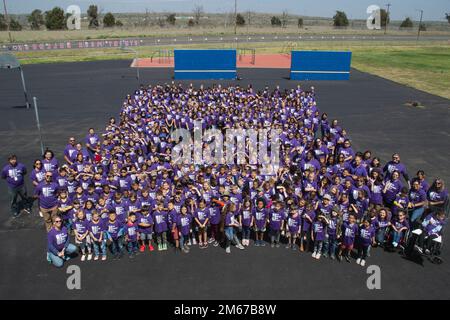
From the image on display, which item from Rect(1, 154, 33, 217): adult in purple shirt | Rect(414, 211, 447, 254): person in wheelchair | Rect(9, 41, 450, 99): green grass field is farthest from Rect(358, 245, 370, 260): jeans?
Rect(9, 41, 450, 99): green grass field

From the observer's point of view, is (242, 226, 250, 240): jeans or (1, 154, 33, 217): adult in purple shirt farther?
(1, 154, 33, 217): adult in purple shirt

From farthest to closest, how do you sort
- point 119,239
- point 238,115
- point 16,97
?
point 16,97 → point 238,115 → point 119,239

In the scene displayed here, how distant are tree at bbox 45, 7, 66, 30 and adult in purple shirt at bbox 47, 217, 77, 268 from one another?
99.2 meters

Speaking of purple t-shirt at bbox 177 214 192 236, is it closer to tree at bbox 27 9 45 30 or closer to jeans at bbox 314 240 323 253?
jeans at bbox 314 240 323 253

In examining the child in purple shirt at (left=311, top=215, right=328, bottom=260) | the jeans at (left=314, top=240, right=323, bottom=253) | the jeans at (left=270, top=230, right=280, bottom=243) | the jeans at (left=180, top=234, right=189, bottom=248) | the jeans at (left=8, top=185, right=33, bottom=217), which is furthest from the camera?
the jeans at (left=8, top=185, right=33, bottom=217)

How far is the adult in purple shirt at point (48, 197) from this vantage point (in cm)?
966

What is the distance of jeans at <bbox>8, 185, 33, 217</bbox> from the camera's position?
10758 mm

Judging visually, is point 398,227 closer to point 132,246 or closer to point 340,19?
point 132,246

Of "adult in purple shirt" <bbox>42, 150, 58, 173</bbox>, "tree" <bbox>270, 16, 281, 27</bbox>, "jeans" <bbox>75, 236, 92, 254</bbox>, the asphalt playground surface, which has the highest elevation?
"tree" <bbox>270, 16, 281, 27</bbox>

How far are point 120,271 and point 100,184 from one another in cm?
288
